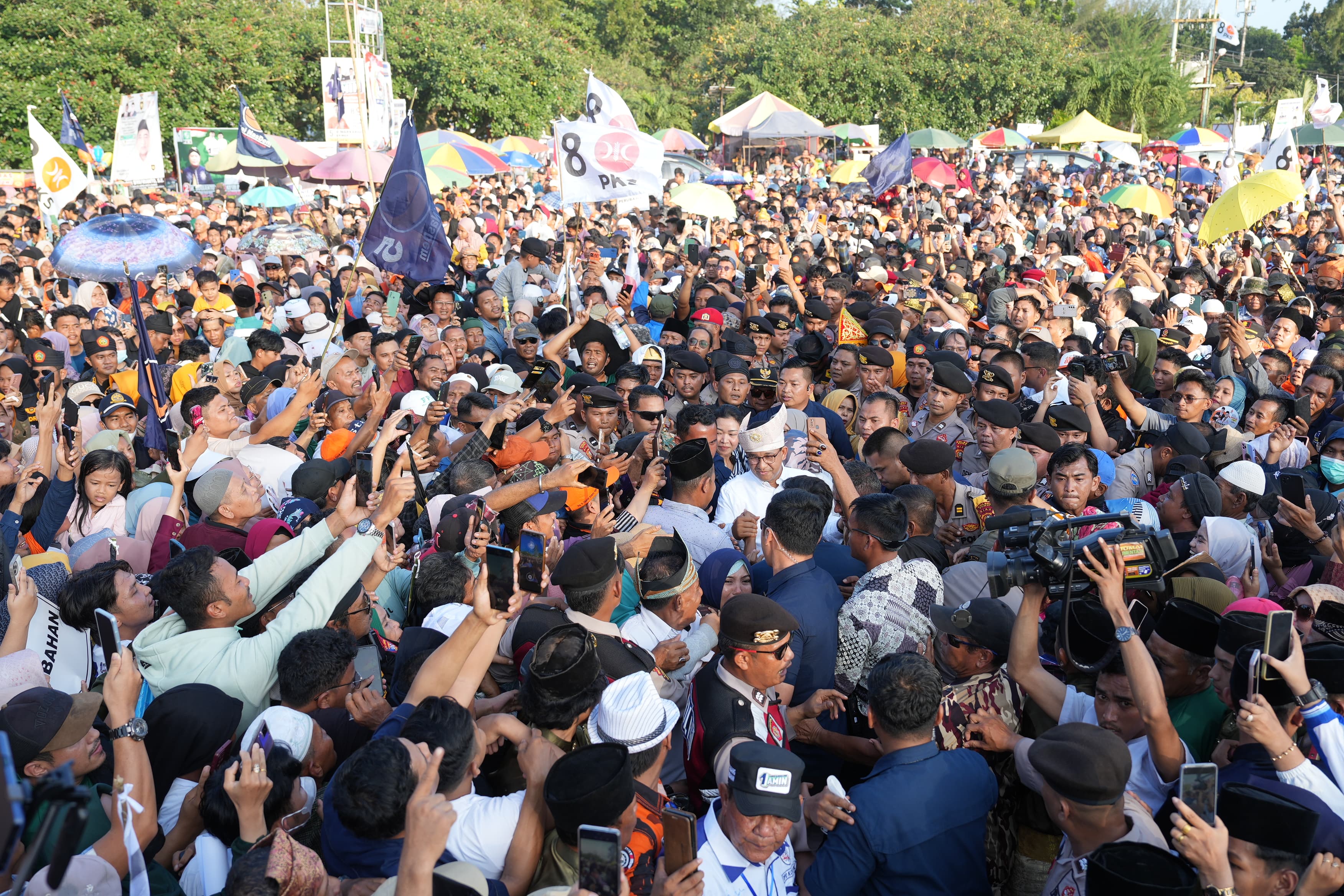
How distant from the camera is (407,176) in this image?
860cm

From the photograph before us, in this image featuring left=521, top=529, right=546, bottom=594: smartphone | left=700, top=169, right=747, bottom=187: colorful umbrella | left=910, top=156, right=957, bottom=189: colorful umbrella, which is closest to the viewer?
left=521, top=529, right=546, bottom=594: smartphone

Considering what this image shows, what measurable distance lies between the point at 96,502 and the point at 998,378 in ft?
17.5

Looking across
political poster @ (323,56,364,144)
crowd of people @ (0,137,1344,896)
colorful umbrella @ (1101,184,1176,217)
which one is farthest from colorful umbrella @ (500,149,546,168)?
crowd of people @ (0,137,1344,896)

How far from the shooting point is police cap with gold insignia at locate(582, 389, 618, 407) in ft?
20.8

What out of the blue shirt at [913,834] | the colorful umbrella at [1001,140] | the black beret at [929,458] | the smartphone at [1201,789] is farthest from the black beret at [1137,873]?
the colorful umbrella at [1001,140]

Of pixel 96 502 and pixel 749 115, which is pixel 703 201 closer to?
pixel 96 502

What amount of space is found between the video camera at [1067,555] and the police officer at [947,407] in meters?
2.94

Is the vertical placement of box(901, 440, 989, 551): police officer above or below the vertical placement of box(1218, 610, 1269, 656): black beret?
below

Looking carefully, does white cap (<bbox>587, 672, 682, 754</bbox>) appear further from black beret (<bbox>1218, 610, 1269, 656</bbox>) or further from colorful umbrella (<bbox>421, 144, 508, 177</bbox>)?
colorful umbrella (<bbox>421, 144, 508, 177</bbox>)

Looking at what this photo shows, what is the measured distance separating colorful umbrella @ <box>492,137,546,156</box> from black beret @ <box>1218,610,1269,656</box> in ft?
73.6

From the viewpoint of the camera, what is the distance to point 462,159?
17.5m

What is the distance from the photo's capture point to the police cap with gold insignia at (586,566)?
348 cm

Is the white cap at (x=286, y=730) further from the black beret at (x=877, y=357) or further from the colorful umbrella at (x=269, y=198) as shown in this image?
the colorful umbrella at (x=269, y=198)

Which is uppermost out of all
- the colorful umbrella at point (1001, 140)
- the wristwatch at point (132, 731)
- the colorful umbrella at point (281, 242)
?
the colorful umbrella at point (1001, 140)
